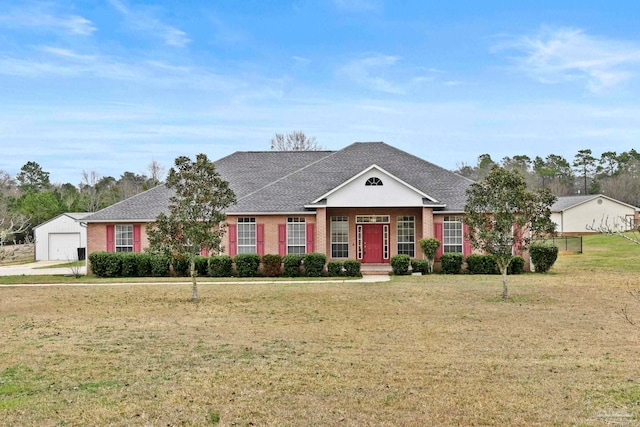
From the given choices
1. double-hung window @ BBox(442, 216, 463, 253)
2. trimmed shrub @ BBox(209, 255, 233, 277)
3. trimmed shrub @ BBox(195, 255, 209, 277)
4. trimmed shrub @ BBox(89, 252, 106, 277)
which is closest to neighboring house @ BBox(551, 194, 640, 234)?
double-hung window @ BBox(442, 216, 463, 253)

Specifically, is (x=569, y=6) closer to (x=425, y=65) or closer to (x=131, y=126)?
(x=425, y=65)

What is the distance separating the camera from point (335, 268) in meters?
25.2

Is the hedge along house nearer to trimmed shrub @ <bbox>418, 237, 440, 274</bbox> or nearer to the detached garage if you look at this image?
trimmed shrub @ <bbox>418, 237, 440, 274</bbox>

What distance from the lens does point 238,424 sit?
6172 millimetres

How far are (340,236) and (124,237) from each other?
10.3 meters

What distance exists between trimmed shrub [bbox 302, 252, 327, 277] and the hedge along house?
0.98 metres

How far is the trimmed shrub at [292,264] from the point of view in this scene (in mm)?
25531

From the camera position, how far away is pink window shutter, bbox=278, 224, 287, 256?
87.5 ft

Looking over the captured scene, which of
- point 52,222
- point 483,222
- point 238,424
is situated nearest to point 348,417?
point 238,424

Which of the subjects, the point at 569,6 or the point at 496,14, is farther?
the point at 496,14

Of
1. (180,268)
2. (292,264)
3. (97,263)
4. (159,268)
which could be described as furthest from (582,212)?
(97,263)

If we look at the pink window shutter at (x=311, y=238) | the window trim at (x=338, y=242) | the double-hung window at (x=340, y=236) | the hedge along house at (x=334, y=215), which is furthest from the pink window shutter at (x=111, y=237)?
the double-hung window at (x=340, y=236)

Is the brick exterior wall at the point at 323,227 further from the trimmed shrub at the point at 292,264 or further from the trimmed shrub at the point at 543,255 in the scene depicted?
the trimmed shrub at the point at 543,255

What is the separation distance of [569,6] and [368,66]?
7.94 meters
